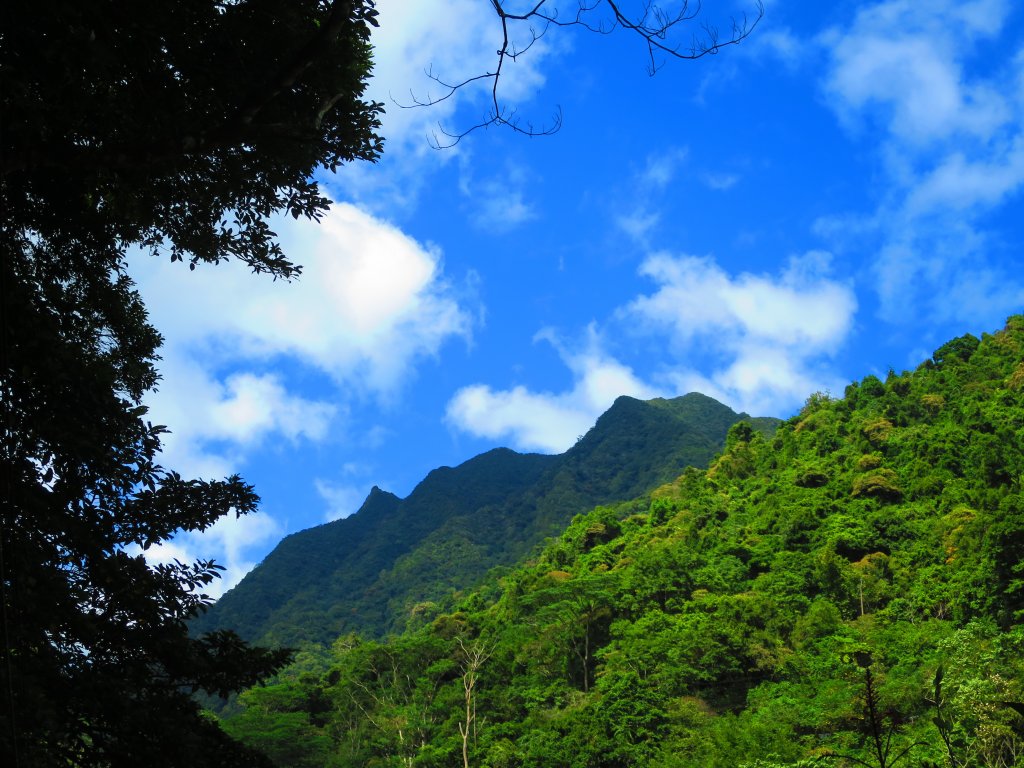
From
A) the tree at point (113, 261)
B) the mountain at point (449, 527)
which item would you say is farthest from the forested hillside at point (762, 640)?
the mountain at point (449, 527)

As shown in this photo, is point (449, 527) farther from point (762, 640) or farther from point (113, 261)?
point (113, 261)

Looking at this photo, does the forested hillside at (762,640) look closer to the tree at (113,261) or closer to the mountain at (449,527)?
the tree at (113,261)

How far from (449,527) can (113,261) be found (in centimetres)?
7958

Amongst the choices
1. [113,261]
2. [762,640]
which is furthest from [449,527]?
[113,261]

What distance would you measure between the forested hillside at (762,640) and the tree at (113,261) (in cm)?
1310

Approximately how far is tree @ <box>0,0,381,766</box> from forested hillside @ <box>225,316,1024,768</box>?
1310cm

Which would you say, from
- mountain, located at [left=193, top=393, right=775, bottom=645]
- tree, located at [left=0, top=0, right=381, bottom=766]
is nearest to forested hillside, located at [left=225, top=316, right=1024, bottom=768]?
tree, located at [left=0, top=0, right=381, bottom=766]

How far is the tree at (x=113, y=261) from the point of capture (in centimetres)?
329

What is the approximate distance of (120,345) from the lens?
6.23m

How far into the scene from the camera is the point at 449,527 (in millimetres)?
83500

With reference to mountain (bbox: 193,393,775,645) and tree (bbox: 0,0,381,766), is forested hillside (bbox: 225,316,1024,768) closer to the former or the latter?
tree (bbox: 0,0,381,766)

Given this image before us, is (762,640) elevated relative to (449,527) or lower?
lower

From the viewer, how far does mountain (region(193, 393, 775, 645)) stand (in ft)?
221

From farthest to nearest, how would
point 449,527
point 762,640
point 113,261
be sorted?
point 449,527, point 762,640, point 113,261
